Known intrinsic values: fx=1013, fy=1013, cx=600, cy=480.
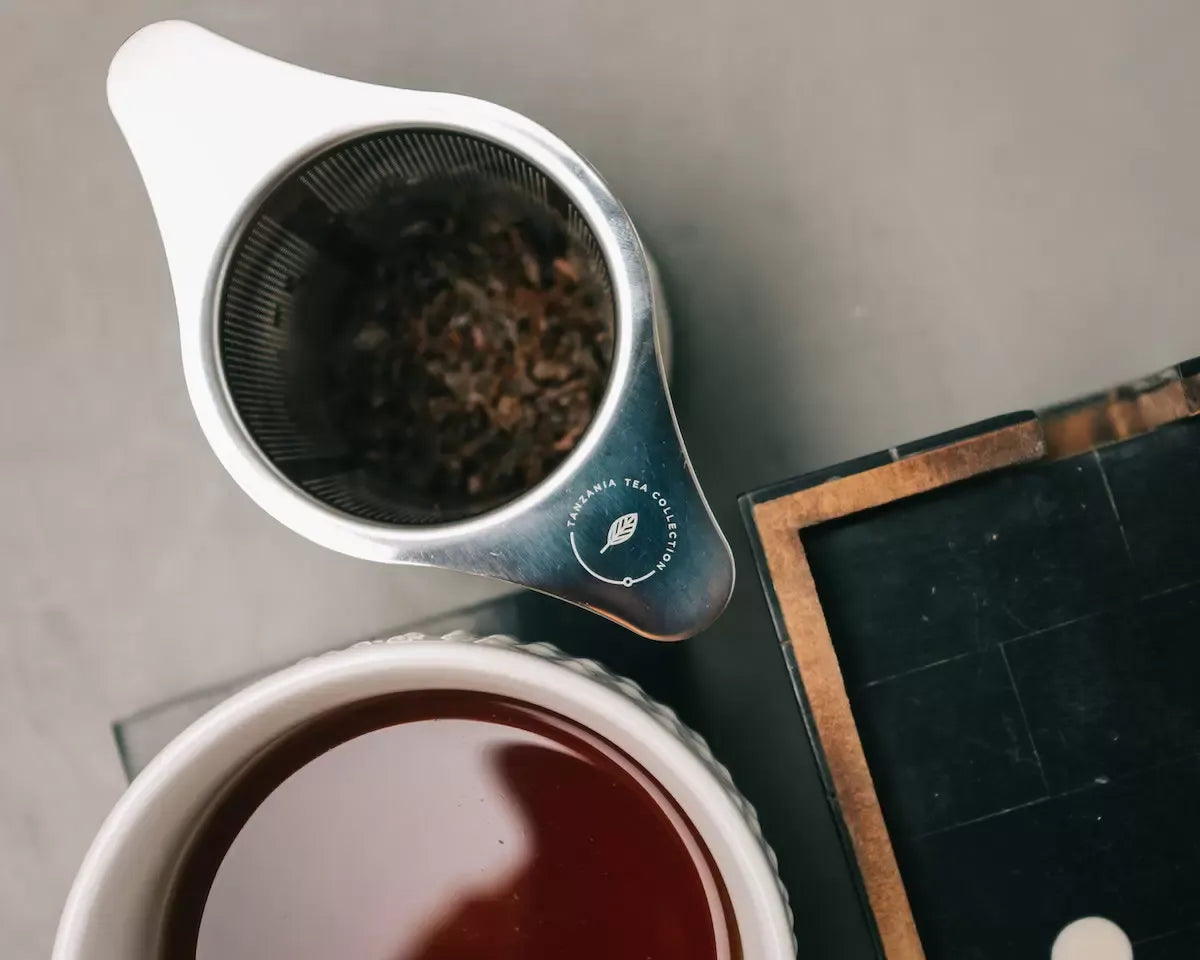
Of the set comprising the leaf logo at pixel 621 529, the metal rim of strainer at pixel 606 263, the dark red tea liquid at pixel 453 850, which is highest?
the metal rim of strainer at pixel 606 263

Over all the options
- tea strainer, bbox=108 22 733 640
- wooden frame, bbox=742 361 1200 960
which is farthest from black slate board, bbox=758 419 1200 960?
tea strainer, bbox=108 22 733 640

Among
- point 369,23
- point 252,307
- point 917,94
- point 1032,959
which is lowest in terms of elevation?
point 1032,959

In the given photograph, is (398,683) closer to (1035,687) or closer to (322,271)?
(322,271)

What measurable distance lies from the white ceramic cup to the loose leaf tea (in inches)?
5.0

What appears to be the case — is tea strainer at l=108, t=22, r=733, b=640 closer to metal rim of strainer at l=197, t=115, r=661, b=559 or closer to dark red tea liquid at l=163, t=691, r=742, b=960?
metal rim of strainer at l=197, t=115, r=661, b=559

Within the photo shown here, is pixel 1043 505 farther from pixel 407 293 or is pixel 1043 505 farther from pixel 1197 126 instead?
pixel 407 293

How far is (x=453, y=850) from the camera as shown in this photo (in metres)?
0.48

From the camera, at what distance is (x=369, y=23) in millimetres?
567

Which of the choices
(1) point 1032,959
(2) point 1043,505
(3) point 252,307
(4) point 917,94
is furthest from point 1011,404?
(3) point 252,307

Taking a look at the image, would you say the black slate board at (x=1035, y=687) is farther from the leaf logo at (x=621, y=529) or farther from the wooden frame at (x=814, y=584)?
the leaf logo at (x=621, y=529)

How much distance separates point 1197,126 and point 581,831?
498 mm

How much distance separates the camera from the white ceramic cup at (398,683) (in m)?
0.37

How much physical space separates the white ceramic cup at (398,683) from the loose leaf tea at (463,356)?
5.0 inches

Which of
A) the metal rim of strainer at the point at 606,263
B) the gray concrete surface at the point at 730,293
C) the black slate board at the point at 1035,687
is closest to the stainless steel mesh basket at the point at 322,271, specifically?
the metal rim of strainer at the point at 606,263
